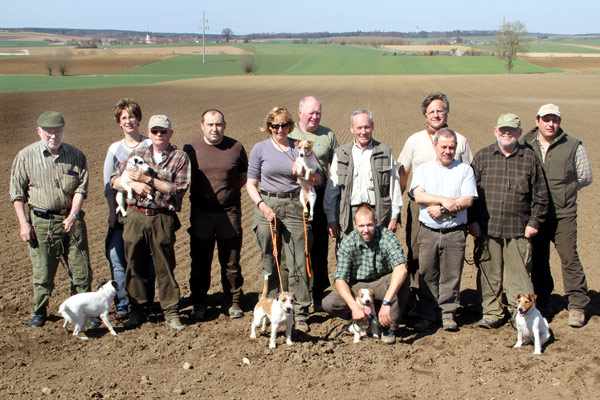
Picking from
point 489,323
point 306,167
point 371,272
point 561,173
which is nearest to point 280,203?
point 306,167

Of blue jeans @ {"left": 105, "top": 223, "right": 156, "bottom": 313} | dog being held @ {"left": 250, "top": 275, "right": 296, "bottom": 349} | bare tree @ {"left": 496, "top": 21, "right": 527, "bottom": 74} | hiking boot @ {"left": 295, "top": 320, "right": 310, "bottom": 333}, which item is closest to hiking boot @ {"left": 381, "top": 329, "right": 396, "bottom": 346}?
hiking boot @ {"left": 295, "top": 320, "right": 310, "bottom": 333}

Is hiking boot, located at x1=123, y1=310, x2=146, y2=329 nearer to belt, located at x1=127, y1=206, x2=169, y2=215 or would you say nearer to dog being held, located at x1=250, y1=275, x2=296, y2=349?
belt, located at x1=127, y1=206, x2=169, y2=215

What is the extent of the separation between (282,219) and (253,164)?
0.61m

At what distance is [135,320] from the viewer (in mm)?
6016

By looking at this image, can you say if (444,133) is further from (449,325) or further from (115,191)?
(115,191)

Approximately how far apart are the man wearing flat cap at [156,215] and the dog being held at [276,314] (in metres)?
0.85

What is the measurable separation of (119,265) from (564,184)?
15.0ft

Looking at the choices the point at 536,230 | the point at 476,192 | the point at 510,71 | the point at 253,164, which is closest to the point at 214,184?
the point at 253,164

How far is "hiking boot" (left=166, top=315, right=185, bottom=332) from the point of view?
591cm

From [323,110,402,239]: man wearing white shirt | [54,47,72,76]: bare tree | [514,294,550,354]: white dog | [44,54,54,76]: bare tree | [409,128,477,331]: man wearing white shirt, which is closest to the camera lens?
[514,294,550,354]: white dog

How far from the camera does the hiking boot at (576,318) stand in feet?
19.4

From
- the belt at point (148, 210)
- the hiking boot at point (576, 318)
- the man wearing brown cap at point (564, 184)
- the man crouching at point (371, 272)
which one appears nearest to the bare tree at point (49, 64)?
the belt at point (148, 210)

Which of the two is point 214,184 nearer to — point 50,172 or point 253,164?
point 253,164

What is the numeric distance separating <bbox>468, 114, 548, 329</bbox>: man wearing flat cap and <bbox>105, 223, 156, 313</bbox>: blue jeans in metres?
3.32
